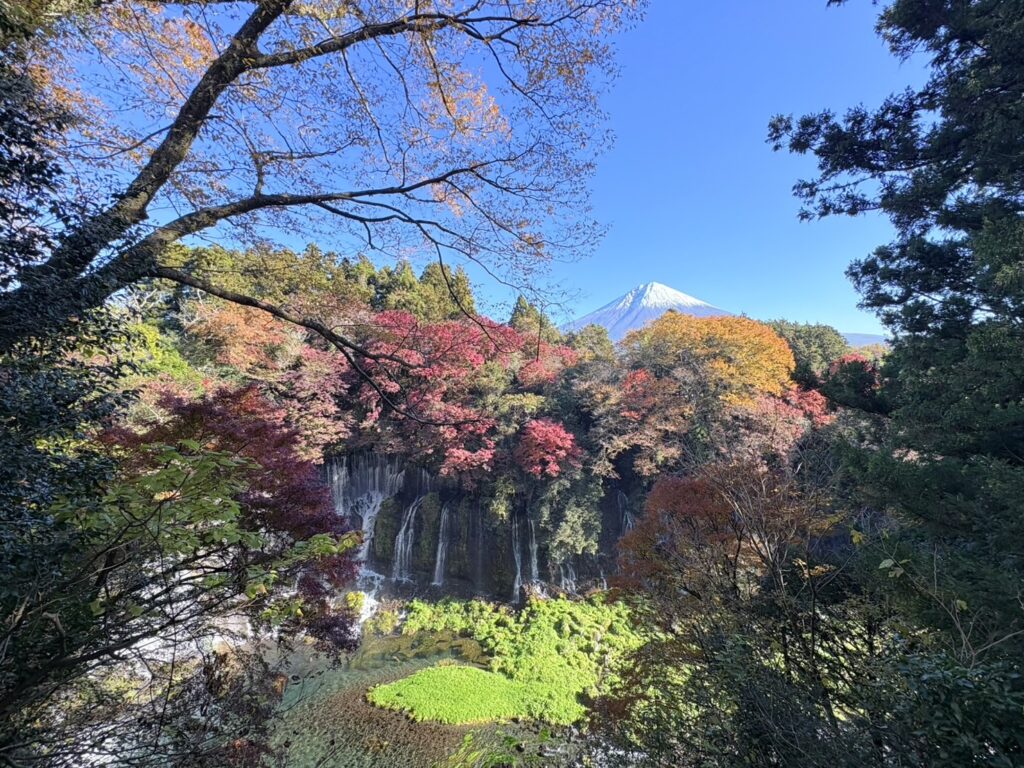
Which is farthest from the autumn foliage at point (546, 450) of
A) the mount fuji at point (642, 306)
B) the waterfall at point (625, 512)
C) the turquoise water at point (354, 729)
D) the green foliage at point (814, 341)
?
the mount fuji at point (642, 306)

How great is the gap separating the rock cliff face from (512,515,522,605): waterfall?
0.03 meters

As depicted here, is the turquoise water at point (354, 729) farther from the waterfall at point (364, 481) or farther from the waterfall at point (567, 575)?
the waterfall at point (364, 481)

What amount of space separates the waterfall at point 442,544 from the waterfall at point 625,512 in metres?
5.72

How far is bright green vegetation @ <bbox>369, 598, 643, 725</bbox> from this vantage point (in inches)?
292

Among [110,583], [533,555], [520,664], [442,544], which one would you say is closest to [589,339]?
[533,555]

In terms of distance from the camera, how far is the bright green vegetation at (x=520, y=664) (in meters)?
7.42

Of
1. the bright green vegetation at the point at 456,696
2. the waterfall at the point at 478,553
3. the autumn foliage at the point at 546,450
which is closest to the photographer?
the bright green vegetation at the point at 456,696

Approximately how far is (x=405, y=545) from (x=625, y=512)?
287 inches

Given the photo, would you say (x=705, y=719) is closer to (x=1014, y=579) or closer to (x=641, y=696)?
(x=641, y=696)

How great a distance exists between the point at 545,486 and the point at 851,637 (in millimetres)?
9618

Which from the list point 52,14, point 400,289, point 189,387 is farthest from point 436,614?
point 400,289

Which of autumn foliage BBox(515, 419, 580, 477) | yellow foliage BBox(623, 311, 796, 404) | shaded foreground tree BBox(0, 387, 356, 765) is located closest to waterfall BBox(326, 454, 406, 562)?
autumn foliage BBox(515, 419, 580, 477)

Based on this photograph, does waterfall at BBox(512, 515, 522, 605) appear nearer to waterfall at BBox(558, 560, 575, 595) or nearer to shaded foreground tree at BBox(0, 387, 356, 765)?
waterfall at BBox(558, 560, 575, 595)

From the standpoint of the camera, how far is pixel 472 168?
3936 millimetres
